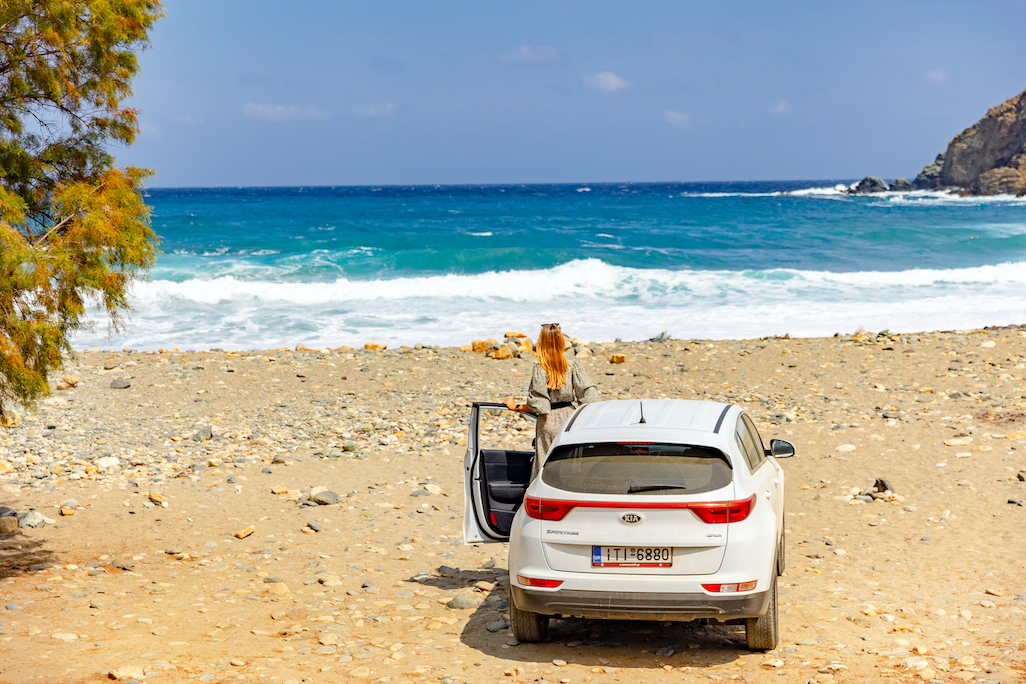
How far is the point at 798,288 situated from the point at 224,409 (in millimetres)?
21323

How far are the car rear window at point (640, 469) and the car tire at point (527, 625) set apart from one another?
0.95 meters

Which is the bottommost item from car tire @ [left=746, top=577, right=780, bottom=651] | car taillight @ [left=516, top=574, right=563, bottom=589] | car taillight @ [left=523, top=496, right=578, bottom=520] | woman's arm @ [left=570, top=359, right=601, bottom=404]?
car tire @ [left=746, top=577, right=780, bottom=651]

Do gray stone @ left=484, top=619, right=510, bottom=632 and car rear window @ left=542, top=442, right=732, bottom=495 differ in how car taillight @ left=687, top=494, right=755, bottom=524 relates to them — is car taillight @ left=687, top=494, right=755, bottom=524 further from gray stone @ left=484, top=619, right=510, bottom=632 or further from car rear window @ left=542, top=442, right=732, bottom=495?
gray stone @ left=484, top=619, right=510, bottom=632

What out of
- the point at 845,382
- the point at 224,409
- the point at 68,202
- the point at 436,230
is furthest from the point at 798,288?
the point at 436,230

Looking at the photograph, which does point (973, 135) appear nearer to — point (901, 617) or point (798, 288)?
point (798, 288)

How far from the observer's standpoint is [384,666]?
5457mm

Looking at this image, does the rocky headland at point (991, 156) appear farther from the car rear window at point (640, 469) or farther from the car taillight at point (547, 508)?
the car taillight at point (547, 508)

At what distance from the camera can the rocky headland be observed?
97812mm

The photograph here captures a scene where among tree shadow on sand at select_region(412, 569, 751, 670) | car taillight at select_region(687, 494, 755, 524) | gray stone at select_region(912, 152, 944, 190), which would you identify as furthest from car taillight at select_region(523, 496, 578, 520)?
gray stone at select_region(912, 152, 944, 190)

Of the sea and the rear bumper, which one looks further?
the sea

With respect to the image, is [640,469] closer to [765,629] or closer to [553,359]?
[765,629]

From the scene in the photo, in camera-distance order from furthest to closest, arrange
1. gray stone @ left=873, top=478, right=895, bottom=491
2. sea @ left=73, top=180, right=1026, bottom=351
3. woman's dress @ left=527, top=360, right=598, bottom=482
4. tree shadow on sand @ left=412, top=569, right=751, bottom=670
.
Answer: sea @ left=73, top=180, right=1026, bottom=351 → gray stone @ left=873, top=478, right=895, bottom=491 → woman's dress @ left=527, top=360, right=598, bottom=482 → tree shadow on sand @ left=412, top=569, right=751, bottom=670

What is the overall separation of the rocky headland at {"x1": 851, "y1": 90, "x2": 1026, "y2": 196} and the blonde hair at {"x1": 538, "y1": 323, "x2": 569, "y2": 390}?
104 meters

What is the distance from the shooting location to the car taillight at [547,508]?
514cm
